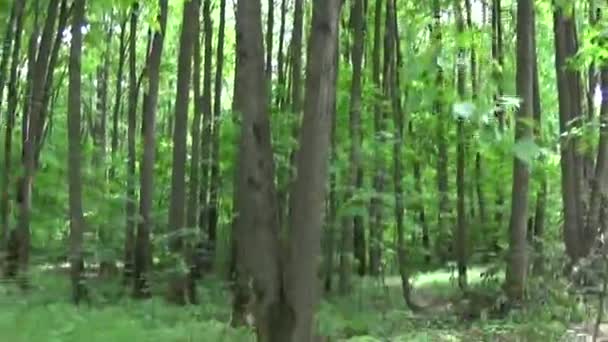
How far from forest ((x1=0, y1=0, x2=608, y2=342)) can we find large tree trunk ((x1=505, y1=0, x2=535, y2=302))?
3cm

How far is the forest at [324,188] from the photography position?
6922mm

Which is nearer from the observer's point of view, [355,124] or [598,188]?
[355,124]

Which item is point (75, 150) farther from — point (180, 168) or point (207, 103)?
point (207, 103)

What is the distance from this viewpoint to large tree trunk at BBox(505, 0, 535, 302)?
11.4 meters

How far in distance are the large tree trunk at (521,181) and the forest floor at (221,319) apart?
572 millimetres

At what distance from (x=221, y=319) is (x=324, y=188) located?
5372 millimetres

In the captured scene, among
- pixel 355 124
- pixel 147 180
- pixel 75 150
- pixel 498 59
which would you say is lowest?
pixel 147 180

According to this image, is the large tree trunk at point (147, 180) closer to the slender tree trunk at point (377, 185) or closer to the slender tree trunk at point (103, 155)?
the slender tree trunk at point (103, 155)

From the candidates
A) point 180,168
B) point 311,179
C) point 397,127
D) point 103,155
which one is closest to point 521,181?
point 397,127

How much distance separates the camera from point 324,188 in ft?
22.3

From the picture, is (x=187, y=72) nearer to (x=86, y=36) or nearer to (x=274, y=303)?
(x=86, y=36)

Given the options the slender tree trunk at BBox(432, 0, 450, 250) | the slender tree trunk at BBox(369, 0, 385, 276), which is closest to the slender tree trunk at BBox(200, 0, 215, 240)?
Answer: the slender tree trunk at BBox(369, 0, 385, 276)

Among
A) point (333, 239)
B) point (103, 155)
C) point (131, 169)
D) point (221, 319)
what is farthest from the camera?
point (103, 155)

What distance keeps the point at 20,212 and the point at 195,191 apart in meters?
4.01
